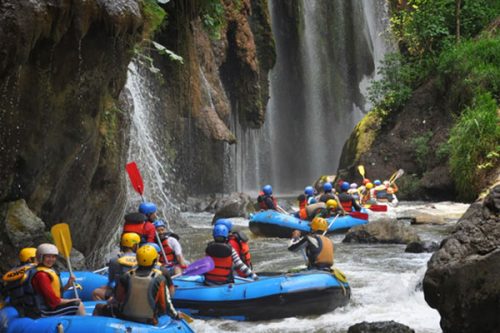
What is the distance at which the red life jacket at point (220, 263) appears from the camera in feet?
23.7

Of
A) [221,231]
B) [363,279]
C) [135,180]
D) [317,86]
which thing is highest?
[317,86]

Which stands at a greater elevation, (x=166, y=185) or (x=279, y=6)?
(x=279, y=6)

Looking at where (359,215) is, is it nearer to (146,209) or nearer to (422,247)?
(422,247)

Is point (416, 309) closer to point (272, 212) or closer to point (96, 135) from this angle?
point (96, 135)

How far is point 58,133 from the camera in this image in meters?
7.49

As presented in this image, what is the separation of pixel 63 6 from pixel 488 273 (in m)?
4.81

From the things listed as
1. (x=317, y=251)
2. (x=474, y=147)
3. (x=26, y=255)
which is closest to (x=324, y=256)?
(x=317, y=251)

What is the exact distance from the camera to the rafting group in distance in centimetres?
522

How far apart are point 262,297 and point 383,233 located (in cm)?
606

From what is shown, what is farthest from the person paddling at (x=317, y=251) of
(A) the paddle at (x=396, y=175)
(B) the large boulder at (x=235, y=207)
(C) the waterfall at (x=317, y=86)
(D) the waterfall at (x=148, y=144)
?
(C) the waterfall at (x=317, y=86)

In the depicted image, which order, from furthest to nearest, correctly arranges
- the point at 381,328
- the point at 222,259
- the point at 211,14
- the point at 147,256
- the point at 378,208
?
1. the point at 378,208
2. the point at 211,14
3. the point at 222,259
4. the point at 381,328
5. the point at 147,256

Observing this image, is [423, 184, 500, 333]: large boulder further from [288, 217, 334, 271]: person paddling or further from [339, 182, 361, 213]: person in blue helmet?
[339, 182, 361, 213]: person in blue helmet

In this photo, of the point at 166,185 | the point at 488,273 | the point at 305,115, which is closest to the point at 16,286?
the point at 488,273

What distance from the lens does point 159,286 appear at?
5227 millimetres
